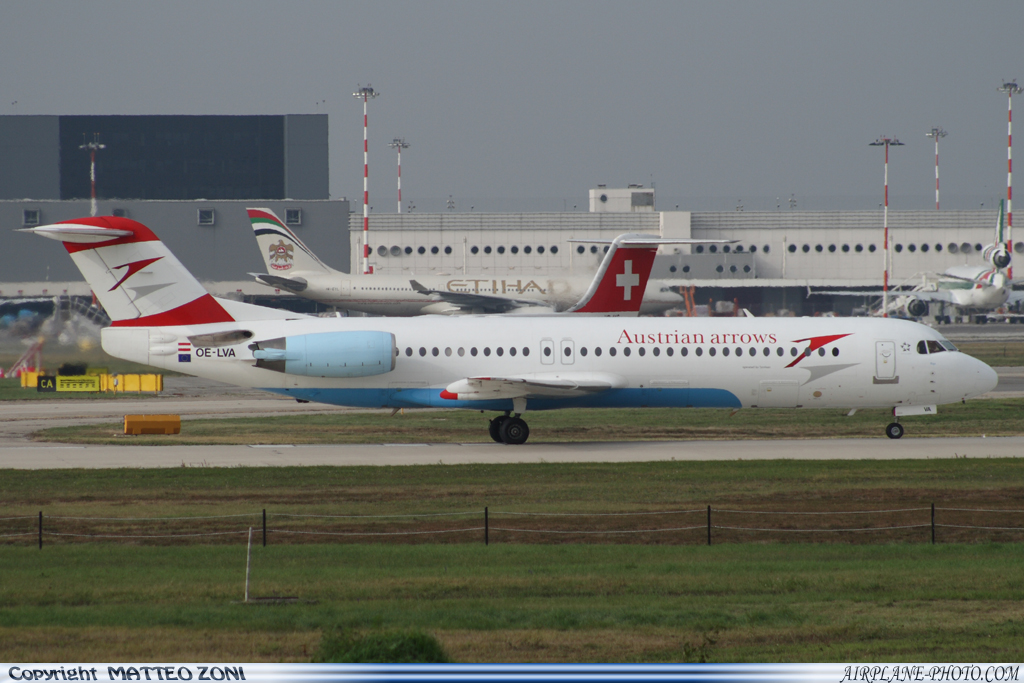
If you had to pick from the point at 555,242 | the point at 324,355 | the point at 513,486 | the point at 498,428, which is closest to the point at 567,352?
the point at 498,428

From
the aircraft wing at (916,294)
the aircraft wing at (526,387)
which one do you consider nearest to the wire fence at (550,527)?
the aircraft wing at (526,387)

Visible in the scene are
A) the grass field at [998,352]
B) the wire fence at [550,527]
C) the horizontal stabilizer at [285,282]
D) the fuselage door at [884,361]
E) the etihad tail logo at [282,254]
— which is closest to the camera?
the wire fence at [550,527]

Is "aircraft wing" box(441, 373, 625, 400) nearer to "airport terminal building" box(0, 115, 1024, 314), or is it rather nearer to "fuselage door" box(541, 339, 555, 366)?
"fuselage door" box(541, 339, 555, 366)

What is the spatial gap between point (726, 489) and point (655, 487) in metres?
1.49

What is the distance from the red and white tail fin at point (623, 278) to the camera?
38.9 m

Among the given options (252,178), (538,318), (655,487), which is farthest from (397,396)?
(252,178)

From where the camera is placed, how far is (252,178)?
127750mm

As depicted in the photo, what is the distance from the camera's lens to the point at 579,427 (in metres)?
35.9

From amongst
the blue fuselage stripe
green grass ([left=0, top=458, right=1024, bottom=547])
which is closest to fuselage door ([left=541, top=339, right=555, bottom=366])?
the blue fuselage stripe

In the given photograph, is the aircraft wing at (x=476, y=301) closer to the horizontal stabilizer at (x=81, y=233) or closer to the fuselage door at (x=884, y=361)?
the fuselage door at (x=884, y=361)

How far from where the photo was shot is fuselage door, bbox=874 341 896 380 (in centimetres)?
3067

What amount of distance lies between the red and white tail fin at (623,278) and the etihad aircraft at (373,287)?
92.3 ft

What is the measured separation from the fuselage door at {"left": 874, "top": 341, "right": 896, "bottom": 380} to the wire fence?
35.7 feet

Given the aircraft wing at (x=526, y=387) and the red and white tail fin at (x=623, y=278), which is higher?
the red and white tail fin at (x=623, y=278)
